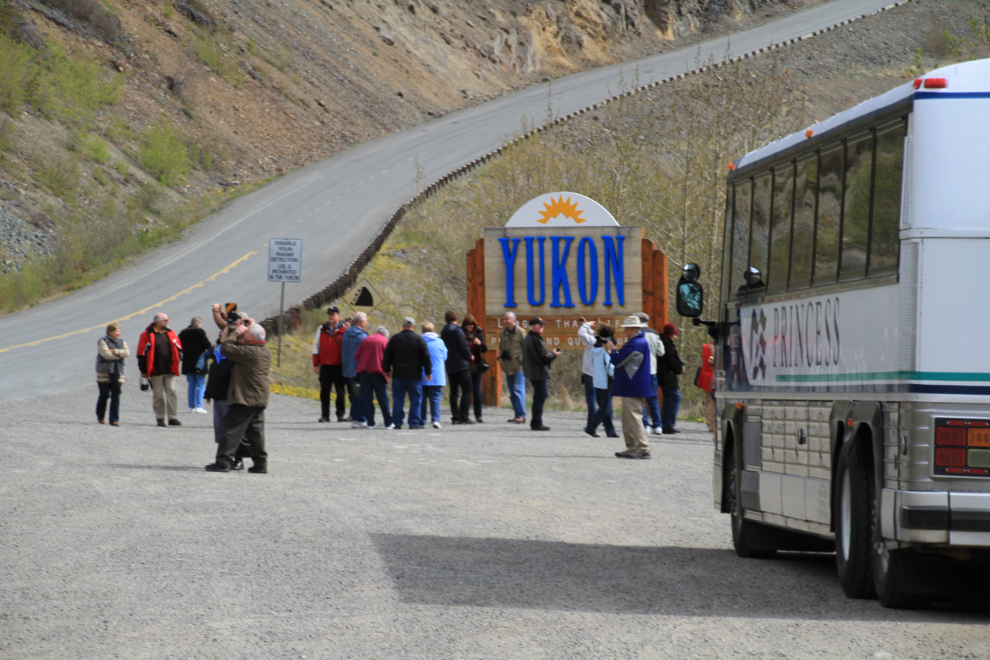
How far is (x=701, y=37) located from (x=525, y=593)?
322ft

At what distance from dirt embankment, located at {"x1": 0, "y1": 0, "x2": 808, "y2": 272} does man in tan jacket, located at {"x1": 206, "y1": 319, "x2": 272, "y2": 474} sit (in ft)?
94.7

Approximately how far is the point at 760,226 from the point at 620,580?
10.5 ft

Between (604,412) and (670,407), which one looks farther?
(670,407)

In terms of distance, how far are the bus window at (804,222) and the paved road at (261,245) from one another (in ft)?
58.8

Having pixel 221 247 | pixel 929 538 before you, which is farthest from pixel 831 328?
pixel 221 247

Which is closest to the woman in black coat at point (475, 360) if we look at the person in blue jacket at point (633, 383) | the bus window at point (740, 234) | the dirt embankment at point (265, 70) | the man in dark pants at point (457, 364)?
the man in dark pants at point (457, 364)

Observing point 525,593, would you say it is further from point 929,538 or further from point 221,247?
point 221,247

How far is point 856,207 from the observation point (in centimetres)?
783

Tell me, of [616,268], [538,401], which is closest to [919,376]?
[538,401]

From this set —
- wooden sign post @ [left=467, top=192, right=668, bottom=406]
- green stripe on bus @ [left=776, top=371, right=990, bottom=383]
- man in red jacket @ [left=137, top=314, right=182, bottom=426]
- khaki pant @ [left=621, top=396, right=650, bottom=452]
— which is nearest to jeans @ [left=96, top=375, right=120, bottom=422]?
man in red jacket @ [left=137, top=314, right=182, bottom=426]

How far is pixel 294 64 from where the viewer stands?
72.6m

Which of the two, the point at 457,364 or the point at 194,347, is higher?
the point at 194,347

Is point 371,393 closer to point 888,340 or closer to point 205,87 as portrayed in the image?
point 888,340

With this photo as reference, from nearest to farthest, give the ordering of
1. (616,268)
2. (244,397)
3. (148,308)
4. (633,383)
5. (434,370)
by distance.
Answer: (244,397), (633,383), (434,370), (616,268), (148,308)
